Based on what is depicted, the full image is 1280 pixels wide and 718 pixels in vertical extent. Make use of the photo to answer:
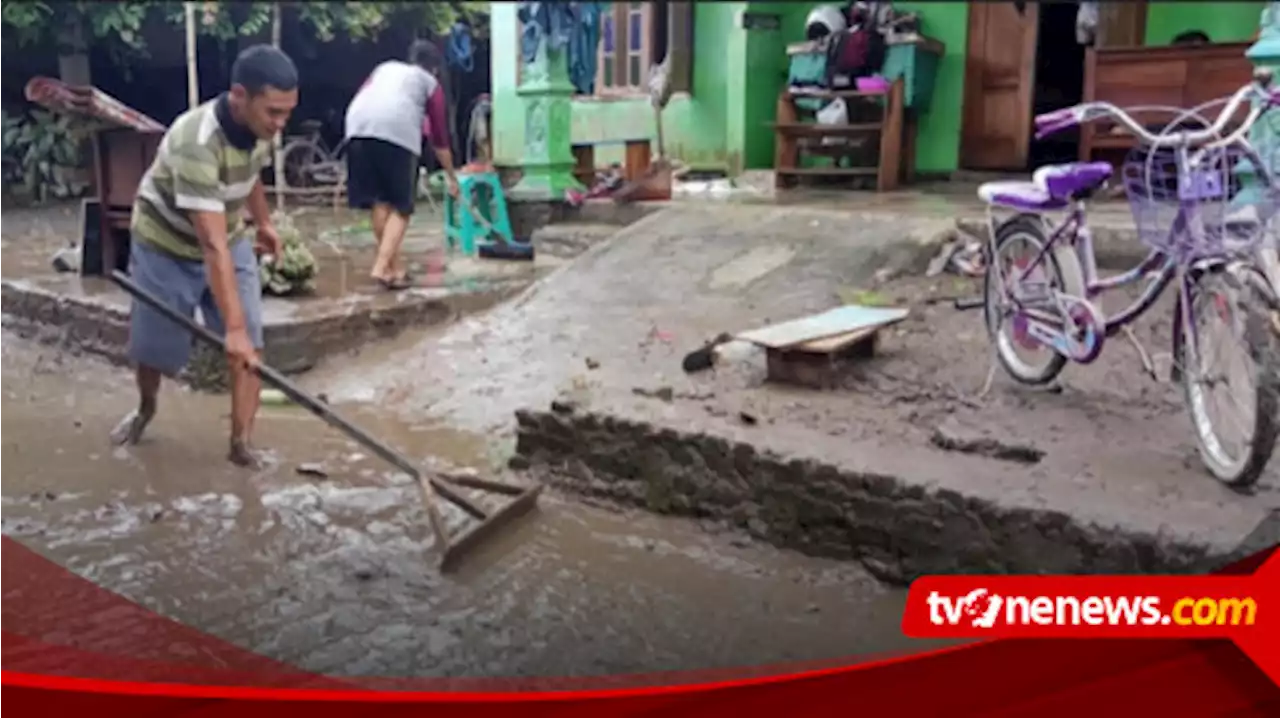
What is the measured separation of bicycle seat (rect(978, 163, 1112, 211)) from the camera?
2.27m

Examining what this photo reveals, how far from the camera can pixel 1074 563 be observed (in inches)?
70.7

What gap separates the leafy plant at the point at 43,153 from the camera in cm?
163

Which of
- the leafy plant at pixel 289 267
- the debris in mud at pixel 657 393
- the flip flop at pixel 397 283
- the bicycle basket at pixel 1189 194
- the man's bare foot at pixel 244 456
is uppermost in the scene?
the bicycle basket at pixel 1189 194

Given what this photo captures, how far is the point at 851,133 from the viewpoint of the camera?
2432 millimetres

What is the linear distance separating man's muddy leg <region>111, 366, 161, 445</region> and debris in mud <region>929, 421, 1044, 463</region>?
4.76 feet

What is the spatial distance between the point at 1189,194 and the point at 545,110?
1243 millimetres

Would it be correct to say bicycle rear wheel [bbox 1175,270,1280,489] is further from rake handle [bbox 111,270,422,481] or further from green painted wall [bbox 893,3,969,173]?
rake handle [bbox 111,270,422,481]

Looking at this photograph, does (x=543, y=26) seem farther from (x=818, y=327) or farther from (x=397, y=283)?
(x=818, y=327)

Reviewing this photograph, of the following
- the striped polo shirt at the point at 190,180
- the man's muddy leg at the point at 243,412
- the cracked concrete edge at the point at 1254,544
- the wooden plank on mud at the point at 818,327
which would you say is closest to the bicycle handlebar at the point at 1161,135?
the wooden plank on mud at the point at 818,327

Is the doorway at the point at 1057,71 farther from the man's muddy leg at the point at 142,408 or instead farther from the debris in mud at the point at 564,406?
the man's muddy leg at the point at 142,408

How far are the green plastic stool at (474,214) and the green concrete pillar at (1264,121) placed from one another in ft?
4.74

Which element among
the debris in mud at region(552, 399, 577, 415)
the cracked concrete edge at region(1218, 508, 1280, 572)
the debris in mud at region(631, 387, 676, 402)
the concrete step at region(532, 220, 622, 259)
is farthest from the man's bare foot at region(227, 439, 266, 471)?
the cracked concrete edge at region(1218, 508, 1280, 572)

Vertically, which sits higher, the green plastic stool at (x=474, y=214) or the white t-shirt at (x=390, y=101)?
the white t-shirt at (x=390, y=101)

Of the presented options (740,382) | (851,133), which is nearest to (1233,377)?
(851,133)
